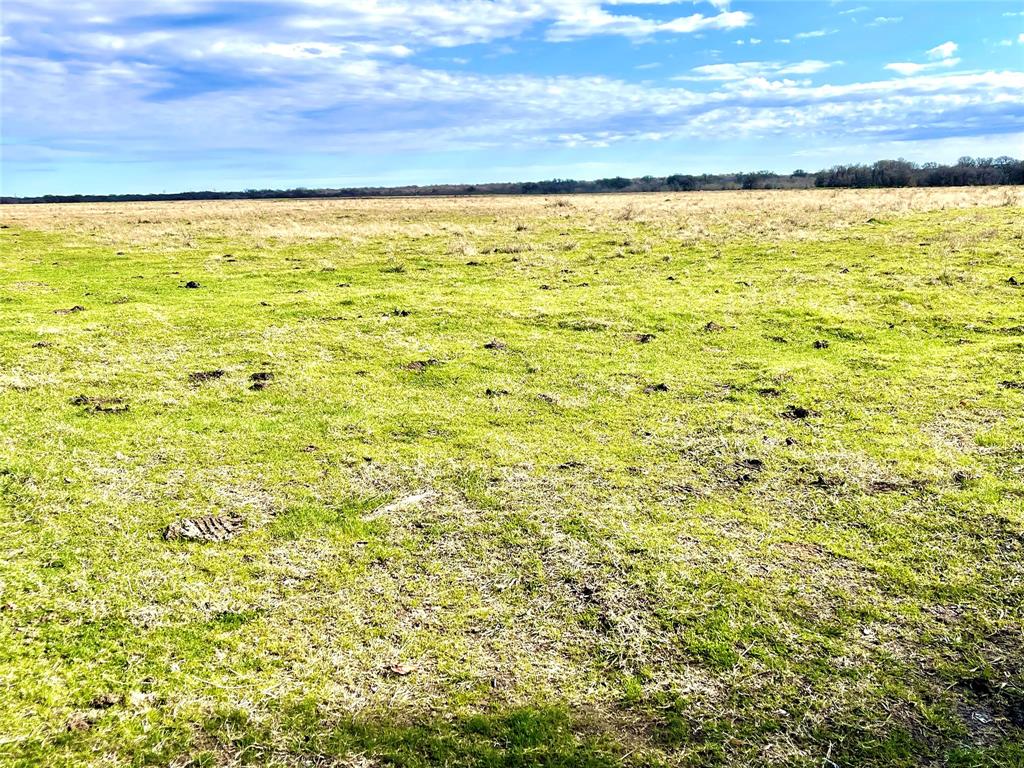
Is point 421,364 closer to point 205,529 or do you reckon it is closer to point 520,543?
point 205,529

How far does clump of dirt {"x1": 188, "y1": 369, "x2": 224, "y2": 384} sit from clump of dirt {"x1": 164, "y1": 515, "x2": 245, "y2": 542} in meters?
6.08

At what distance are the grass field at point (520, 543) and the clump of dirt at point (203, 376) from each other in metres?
0.08

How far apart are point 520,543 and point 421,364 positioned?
24.6ft

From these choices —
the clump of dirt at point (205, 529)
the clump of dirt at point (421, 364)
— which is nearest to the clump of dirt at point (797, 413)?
the clump of dirt at point (421, 364)

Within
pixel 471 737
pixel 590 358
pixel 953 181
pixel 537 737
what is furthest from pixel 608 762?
pixel 953 181

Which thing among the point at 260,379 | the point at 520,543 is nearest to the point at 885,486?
the point at 520,543

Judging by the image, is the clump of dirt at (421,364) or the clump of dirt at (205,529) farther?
the clump of dirt at (421,364)

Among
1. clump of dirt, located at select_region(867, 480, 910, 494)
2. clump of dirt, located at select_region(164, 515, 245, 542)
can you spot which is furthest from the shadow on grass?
clump of dirt, located at select_region(867, 480, 910, 494)

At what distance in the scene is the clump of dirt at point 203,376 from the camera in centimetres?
1298

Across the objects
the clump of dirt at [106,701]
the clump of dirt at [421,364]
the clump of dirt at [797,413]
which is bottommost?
the clump of dirt at [106,701]

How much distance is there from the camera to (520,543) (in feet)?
23.3

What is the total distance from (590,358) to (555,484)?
620cm

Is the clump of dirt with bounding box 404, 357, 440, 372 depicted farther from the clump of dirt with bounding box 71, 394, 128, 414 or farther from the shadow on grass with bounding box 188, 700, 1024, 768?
the shadow on grass with bounding box 188, 700, 1024, 768

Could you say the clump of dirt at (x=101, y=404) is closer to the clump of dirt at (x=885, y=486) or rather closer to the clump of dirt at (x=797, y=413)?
the clump of dirt at (x=797, y=413)
